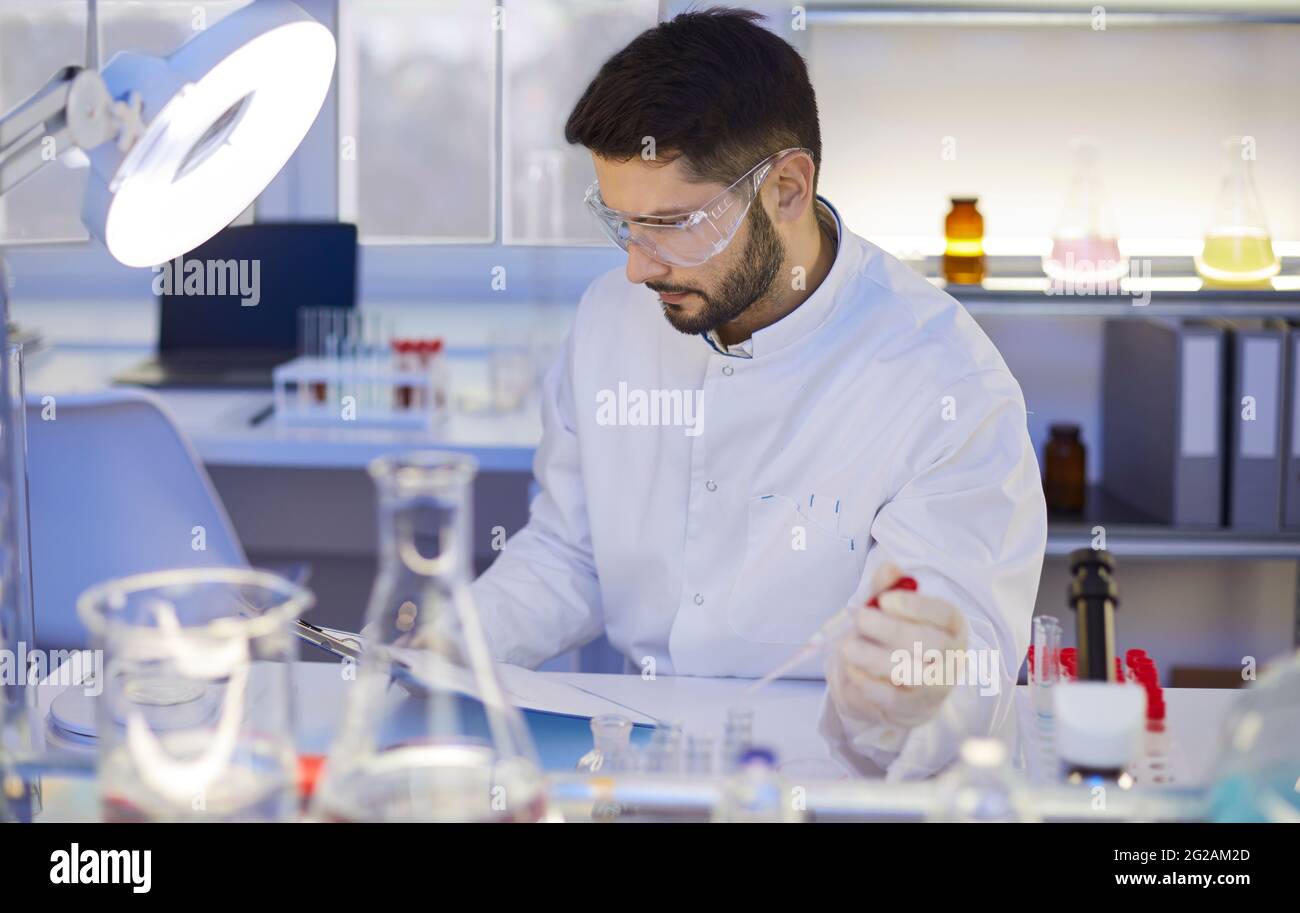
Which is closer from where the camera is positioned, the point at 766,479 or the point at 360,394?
the point at 766,479

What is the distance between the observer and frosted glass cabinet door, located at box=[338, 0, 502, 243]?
3332 mm

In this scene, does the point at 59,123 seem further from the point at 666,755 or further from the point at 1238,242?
the point at 1238,242

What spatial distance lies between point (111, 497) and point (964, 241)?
59.6 inches

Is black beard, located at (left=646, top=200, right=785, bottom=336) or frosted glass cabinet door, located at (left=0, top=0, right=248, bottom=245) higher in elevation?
frosted glass cabinet door, located at (left=0, top=0, right=248, bottom=245)

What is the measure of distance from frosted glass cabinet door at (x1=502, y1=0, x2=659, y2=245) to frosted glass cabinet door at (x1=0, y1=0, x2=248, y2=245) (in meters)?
0.67

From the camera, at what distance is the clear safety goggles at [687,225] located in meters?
1.44

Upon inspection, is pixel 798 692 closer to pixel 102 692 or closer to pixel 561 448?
pixel 561 448

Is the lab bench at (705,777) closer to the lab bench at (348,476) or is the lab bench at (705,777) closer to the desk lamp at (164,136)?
the desk lamp at (164,136)

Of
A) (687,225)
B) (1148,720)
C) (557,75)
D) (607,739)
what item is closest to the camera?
(1148,720)

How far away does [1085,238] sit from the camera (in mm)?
2533

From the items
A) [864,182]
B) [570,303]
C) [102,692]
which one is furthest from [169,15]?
[102,692]

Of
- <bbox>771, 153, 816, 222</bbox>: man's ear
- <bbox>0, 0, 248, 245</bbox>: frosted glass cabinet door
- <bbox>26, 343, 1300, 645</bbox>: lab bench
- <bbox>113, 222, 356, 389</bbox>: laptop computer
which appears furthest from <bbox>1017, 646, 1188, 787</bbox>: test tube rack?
<bbox>0, 0, 248, 245</bbox>: frosted glass cabinet door

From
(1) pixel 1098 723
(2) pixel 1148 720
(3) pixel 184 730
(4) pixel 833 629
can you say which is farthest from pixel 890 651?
(3) pixel 184 730

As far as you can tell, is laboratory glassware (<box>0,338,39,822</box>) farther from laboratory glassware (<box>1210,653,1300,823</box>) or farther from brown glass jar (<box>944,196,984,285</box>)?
brown glass jar (<box>944,196,984,285</box>)
